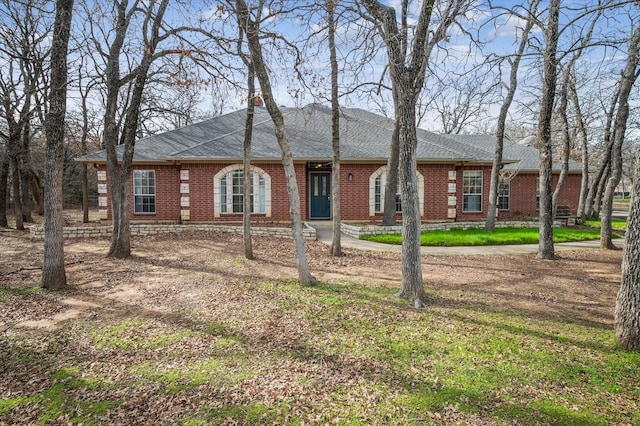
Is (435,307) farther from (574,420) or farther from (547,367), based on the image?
(574,420)

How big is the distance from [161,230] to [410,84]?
36.8 ft

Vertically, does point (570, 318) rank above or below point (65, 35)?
below

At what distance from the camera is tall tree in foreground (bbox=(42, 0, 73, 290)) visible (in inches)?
252

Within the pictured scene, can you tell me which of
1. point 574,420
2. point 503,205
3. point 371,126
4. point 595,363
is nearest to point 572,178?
point 503,205

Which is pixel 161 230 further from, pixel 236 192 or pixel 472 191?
pixel 472 191

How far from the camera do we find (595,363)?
393cm

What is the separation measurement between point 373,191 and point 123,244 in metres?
10.0

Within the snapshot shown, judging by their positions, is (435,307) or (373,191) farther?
(373,191)

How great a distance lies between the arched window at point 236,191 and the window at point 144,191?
2.97m

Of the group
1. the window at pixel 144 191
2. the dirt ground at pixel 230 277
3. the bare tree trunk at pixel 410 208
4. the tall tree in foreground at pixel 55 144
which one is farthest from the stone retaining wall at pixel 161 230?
the tall tree in foreground at pixel 55 144

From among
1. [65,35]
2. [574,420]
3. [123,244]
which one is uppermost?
[65,35]

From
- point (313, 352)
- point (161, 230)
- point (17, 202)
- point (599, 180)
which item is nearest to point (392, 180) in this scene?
point (161, 230)

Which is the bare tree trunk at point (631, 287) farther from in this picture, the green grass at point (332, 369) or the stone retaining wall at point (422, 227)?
the stone retaining wall at point (422, 227)

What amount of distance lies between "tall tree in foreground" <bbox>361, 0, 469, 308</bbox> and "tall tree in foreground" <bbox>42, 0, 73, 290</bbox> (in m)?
5.52
